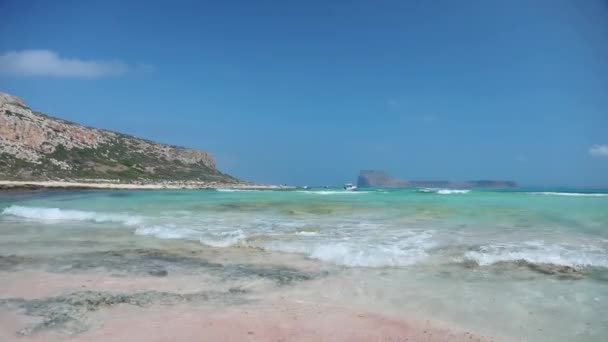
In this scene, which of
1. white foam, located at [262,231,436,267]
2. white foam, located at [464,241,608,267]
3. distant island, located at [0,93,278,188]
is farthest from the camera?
distant island, located at [0,93,278,188]

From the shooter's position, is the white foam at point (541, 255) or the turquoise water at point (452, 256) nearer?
the turquoise water at point (452, 256)

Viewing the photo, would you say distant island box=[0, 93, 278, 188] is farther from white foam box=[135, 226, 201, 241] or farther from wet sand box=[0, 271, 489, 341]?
wet sand box=[0, 271, 489, 341]

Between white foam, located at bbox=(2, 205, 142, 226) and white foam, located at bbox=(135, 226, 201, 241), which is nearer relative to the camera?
white foam, located at bbox=(135, 226, 201, 241)

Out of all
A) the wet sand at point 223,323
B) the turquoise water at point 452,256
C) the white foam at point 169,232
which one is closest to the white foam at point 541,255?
the turquoise water at point 452,256

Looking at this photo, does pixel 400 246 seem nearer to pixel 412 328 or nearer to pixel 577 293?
pixel 577 293

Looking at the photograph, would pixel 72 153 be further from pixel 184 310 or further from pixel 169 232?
pixel 184 310

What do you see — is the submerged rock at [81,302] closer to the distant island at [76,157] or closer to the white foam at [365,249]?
the white foam at [365,249]

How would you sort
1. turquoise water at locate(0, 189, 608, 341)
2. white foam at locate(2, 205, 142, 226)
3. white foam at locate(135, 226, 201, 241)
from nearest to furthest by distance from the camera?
1. turquoise water at locate(0, 189, 608, 341)
2. white foam at locate(135, 226, 201, 241)
3. white foam at locate(2, 205, 142, 226)

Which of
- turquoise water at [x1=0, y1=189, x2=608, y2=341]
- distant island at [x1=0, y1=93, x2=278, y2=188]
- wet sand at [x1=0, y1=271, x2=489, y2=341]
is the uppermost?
distant island at [x1=0, y1=93, x2=278, y2=188]

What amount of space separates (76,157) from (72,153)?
95 centimetres

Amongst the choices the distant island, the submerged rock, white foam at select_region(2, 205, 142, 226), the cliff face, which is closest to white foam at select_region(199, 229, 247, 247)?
the submerged rock

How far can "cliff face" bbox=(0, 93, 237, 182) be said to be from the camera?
160 ft

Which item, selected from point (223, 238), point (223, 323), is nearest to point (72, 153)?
point (223, 238)

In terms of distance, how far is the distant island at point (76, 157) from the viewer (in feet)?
156
